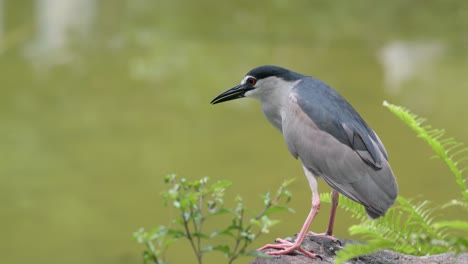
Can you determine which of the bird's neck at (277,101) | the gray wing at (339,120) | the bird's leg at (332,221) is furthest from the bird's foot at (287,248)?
the bird's neck at (277,101)

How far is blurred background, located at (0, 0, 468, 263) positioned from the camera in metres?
3.93

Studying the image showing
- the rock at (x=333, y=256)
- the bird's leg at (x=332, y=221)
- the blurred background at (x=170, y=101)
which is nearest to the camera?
the rock at (x=333, y=256)

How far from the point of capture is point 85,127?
4.92m

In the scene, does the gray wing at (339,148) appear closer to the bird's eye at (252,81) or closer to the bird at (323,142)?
the bird at (323,142)

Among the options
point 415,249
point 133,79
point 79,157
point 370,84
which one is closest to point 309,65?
point 370,84

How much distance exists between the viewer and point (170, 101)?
5324 mm

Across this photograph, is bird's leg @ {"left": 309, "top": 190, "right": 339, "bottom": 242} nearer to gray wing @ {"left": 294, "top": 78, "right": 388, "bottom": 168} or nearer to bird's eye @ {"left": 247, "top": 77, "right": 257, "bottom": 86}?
gray wing @ {"left": 294, "top": 78, "right": 388, "bottom": 168}

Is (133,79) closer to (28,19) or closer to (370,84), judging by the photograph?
(370,84)

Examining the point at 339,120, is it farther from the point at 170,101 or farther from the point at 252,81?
the point at 170,101

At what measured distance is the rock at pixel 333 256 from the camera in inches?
75.9

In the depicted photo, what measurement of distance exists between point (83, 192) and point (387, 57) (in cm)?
319

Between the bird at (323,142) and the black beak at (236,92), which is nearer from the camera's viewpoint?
the bird at (323,142)

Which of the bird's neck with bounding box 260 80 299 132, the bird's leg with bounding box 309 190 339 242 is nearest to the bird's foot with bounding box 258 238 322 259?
the bird's leg with bounding box 309 190 339 242

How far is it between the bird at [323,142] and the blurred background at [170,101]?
91cm
